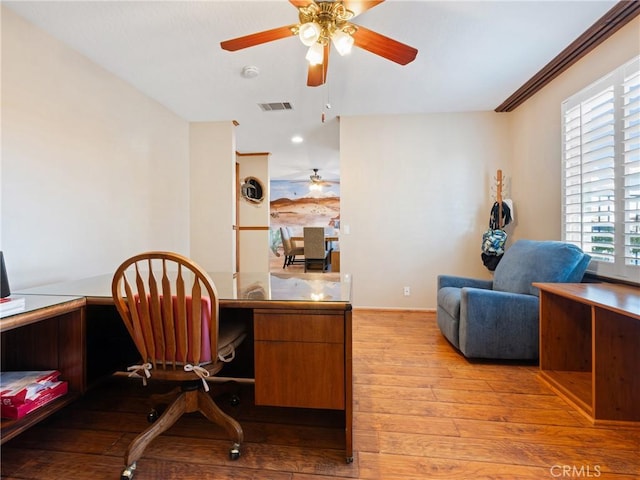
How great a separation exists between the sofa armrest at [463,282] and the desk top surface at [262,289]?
1551 mm

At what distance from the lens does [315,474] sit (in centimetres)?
128

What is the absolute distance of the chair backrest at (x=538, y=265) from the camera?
222cm

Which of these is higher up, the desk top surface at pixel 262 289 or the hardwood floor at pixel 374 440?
the desk top surface at pixel 262 289

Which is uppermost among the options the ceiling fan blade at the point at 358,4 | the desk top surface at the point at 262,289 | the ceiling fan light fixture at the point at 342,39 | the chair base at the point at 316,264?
the ceiling fan blade at the point at 358,4

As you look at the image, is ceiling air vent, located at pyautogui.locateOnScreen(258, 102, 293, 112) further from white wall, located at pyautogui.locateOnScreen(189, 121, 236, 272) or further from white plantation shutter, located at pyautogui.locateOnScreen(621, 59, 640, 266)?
white plantation shutter, located at pyautogui.locateOnScreen(621, 59, 640, 266)

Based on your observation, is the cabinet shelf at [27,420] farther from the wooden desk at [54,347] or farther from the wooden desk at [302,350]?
the wooden desk at [302,350]

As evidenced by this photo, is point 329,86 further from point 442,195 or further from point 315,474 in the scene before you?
point 315,474

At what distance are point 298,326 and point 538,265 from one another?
2.12 meters

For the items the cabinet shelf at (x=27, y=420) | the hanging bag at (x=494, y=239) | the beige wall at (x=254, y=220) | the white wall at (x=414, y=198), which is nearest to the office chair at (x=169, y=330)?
the cabinet shelf at (x=27, y=420)

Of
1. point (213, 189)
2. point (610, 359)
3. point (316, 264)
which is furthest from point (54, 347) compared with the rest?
point (316, 264)

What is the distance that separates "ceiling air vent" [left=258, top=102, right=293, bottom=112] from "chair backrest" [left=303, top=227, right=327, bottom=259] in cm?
335

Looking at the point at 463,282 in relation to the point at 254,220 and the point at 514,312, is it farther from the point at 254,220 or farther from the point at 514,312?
Answer: the point at 254,220

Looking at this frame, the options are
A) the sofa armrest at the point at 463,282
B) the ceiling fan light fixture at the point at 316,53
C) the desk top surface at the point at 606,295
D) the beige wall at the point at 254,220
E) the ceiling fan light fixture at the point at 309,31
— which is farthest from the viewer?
the beige wall at the point at 254,220

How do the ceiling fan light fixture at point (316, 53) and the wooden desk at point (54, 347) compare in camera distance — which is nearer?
the wooden desk at point (54, 347)
